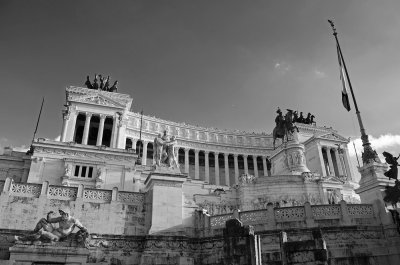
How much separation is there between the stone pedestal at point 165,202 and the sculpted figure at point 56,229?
4.07 meters

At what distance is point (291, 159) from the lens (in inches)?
1698

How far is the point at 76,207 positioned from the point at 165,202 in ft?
17.4

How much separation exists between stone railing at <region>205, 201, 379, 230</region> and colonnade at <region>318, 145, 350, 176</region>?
61.5m

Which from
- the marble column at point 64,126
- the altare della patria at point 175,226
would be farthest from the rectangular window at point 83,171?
the marble column at point 64,126

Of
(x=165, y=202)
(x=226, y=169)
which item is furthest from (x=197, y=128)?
(x=165, y=202)

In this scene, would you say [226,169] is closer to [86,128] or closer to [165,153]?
[86,128]

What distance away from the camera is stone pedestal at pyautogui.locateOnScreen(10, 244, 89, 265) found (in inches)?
634

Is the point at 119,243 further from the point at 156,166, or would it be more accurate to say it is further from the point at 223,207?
the point at 223,207

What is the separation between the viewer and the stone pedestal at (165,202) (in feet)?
65.5

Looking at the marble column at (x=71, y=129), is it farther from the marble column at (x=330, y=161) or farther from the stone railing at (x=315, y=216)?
the marble column at (x=330, y=161)

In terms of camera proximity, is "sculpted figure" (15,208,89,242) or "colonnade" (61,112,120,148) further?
"colonnade" (61,112,120,148)

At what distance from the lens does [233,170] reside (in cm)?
9250

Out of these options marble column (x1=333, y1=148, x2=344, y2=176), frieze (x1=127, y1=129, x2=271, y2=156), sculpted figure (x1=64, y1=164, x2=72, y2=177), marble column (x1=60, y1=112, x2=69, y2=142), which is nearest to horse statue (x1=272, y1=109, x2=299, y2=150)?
sculpted figure (x1=64, y1=164, x2=72, y2=177)

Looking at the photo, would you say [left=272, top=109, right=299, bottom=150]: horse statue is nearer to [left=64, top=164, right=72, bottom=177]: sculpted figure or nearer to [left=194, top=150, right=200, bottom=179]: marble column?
[left=64, top=164, right=72, bottom=177]: sculpted figure
